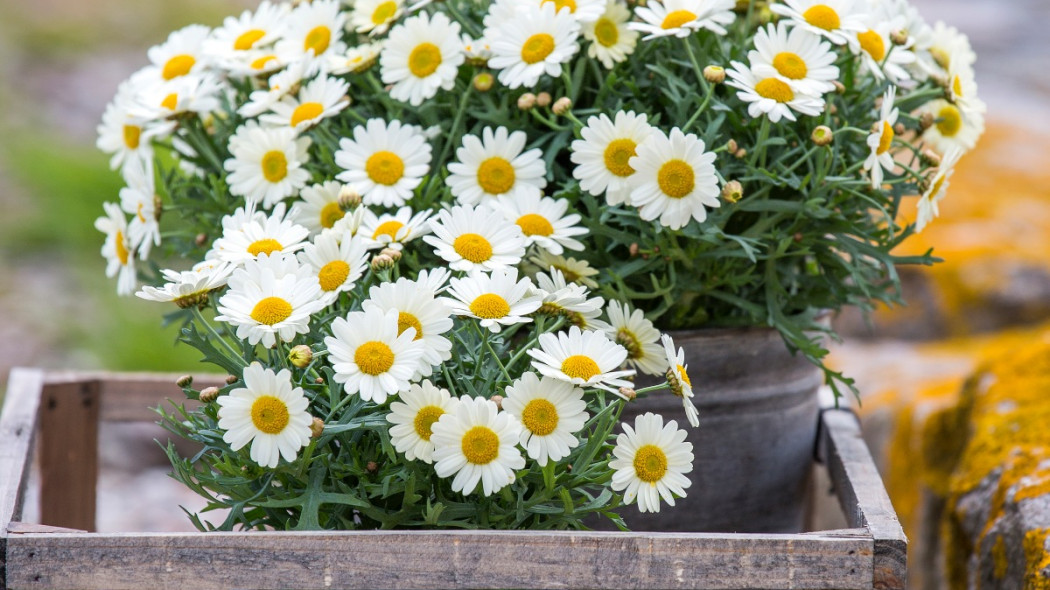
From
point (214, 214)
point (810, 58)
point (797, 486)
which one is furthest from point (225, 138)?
point (797, 486)

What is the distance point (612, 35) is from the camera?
1.05m

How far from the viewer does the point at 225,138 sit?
3.86ft

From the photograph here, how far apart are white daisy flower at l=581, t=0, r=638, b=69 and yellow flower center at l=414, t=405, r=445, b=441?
436 millimetres

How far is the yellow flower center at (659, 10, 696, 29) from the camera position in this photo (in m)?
0.99

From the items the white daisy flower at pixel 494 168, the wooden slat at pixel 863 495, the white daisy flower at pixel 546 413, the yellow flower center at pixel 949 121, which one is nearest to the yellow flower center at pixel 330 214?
the white daisy flower at pixel 494 168

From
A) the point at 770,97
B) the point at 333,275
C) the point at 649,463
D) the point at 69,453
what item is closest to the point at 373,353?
the point at 333,275

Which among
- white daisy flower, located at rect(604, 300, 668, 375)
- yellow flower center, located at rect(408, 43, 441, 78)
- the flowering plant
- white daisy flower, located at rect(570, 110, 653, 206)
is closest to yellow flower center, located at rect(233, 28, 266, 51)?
the flowering plant

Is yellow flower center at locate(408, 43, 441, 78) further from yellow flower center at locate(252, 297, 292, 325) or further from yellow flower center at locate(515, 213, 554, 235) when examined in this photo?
yellow flower center at locate(252, 297, 292, 325)

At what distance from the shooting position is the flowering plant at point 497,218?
787 millimetres

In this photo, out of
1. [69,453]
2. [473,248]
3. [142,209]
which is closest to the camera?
[473,248]

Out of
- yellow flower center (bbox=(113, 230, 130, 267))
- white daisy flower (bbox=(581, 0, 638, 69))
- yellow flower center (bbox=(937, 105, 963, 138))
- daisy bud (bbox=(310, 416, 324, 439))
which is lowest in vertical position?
daisy bud (bbox=(310, 416, 324, 439))

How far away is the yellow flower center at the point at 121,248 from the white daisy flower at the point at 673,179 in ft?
1.81

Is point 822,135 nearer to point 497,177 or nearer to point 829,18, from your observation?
point 829,18

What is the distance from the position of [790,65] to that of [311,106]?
1.53 feet
